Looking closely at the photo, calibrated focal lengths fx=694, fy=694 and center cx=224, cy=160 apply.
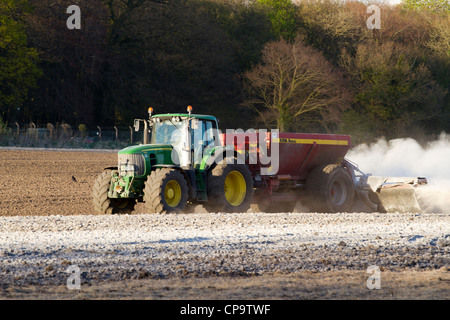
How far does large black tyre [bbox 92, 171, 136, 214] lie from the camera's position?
1488cm

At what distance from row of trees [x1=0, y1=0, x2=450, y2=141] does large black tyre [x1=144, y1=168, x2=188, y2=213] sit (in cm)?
2965

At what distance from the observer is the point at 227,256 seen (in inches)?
362

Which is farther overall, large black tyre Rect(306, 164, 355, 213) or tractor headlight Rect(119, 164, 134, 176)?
large black tyre Rect(306, 164, 355, 213)

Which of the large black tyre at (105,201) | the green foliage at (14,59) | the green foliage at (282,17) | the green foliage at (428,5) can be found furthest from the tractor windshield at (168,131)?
the green foliage at (428,5)

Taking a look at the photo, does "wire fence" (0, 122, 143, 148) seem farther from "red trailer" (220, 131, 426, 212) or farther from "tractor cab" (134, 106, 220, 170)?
"tractor cab" (134, 106, 220, 170)

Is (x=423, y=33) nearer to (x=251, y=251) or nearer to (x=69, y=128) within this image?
(x=69, y=128)

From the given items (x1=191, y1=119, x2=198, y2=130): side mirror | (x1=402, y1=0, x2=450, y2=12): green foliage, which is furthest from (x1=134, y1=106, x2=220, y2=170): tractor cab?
(x1=402, y1=0, x2=450, y2=12): green foliage

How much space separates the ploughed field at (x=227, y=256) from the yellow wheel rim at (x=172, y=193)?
0.78 m

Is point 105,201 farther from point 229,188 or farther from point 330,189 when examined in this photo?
point 330,189

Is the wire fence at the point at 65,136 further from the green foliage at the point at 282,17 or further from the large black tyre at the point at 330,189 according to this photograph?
the large black tyre at the point at 330,189

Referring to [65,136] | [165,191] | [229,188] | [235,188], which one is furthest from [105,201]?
[65,136]

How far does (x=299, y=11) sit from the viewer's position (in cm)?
5991
